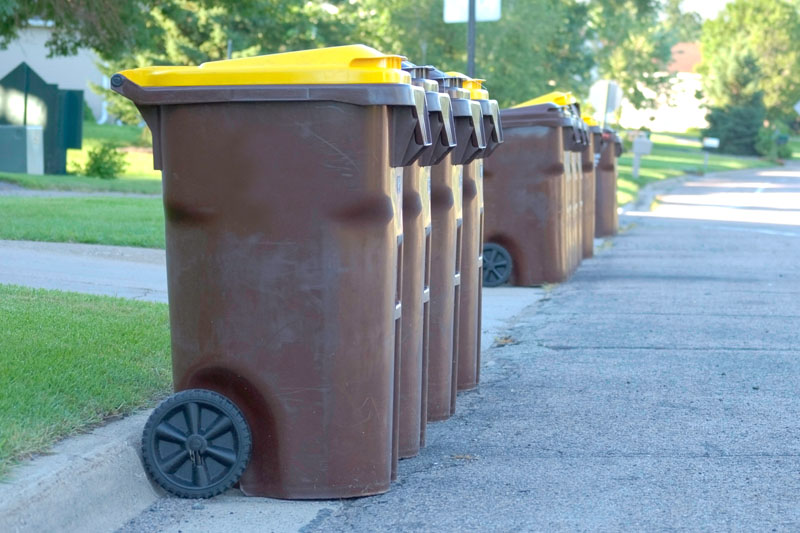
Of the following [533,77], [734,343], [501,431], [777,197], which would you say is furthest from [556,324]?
[533,77]

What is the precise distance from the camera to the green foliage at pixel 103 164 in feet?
71.9

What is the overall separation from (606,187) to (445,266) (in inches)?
489

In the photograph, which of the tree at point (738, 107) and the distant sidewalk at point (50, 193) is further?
the tree at point (738, 107)

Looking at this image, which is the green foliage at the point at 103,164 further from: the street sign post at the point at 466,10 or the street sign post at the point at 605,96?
the street sign post at the point at 605,96

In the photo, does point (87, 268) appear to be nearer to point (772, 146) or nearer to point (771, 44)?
point (772, 146)

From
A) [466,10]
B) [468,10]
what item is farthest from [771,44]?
[468,10]

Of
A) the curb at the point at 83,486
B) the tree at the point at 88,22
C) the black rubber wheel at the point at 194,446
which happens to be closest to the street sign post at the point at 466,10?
the tree at the point at 88,22

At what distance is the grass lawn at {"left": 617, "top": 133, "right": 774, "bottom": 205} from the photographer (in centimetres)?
3278

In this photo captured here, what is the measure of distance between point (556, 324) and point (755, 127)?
5760cm

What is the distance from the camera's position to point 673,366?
7613 mm

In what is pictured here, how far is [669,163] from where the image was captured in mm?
49188

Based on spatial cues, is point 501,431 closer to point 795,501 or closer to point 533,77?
point 795,501

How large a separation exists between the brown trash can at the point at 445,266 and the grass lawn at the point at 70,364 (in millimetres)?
1251

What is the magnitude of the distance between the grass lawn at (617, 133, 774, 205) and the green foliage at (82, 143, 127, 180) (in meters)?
10.3
